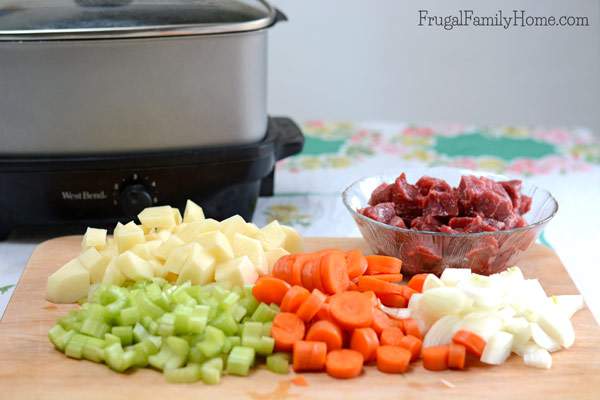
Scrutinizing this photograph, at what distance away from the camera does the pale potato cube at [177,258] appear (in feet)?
5.65

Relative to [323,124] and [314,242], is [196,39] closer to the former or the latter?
[314,242]

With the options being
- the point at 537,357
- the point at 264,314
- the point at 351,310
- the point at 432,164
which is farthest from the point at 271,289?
the point at 432,164

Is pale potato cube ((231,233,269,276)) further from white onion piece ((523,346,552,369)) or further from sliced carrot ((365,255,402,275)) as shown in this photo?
white onion piece ((523,346,552,369))

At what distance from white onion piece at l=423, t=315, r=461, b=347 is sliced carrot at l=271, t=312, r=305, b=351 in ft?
0.70

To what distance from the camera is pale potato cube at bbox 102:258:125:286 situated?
173cm

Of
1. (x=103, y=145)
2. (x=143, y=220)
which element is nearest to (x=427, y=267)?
(x=143, y=220)

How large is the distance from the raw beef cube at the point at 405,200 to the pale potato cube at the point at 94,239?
604mm

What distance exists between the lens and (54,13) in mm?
1920

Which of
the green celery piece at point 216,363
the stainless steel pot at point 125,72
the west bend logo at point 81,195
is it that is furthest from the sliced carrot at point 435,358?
the west bend logo at point 81,195

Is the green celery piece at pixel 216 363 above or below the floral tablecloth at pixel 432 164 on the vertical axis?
above

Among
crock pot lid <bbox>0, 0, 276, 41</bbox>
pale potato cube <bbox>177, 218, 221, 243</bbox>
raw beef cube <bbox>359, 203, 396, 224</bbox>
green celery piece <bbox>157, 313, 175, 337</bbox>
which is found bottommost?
green celery piece <bbox>157, 313, 175, 337</bbox>

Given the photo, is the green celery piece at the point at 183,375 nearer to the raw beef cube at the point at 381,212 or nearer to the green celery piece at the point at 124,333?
the green celery piece at the point at 124,333

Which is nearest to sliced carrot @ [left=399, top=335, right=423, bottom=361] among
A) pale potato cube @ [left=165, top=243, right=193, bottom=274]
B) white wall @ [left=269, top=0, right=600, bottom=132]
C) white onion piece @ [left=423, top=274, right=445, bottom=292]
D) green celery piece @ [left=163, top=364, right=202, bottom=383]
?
white onion piece @ [left=423, top=274, right=445, bottom=292]

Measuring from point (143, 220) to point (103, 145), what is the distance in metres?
0.23
